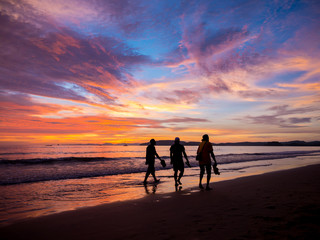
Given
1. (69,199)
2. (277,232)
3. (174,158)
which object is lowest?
(69,199)

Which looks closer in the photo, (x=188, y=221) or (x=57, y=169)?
(x=188, y=221)

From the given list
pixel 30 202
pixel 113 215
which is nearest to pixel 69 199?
pixel 30 202

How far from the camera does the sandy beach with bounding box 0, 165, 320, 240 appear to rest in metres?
3.71

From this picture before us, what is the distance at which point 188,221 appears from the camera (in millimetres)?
4531

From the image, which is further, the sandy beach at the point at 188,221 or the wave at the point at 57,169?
the wave at the point at 57,169

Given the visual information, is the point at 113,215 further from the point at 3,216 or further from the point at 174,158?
the point at 174,158

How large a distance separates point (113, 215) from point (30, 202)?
4273mm

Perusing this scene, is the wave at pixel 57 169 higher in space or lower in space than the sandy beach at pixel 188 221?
lower

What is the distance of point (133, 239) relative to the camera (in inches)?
145

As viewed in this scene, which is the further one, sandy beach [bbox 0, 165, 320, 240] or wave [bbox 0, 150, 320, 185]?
wave [bbox 0, 150, 320, 185]

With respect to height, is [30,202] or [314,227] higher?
[314,227]

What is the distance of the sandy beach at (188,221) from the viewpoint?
371 centimetres

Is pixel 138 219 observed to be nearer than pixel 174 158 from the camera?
Yes

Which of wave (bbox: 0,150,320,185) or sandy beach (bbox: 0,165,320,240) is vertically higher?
sandy beach (bbox: 0,165,320,240)
